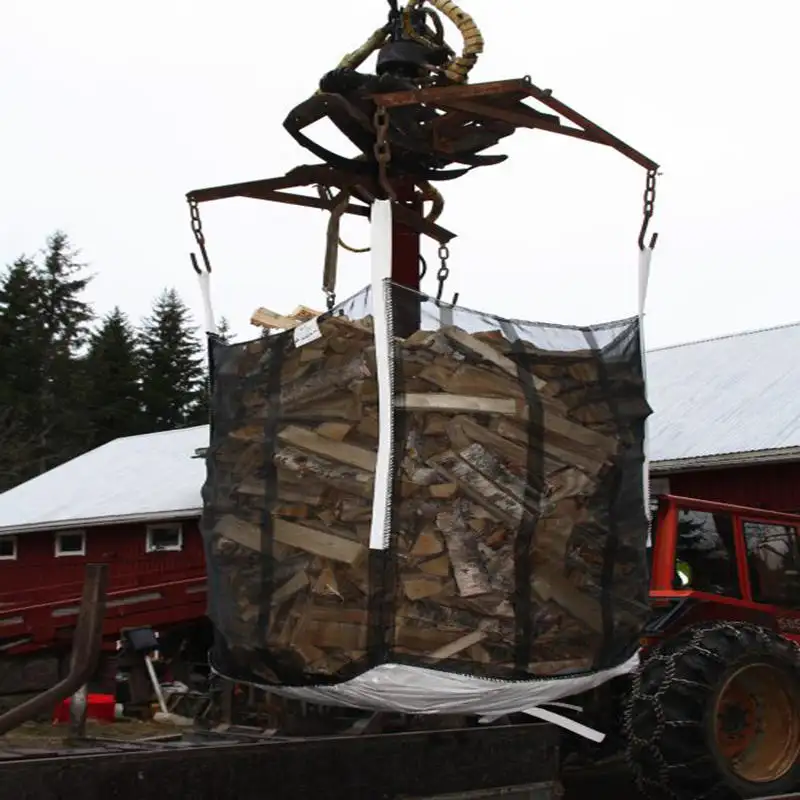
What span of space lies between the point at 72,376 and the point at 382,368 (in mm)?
49468

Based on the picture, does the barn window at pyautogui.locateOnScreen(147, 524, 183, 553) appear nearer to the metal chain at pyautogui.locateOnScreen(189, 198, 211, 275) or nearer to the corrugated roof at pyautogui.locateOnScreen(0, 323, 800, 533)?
the corrugated roof at pyautogui.locateOnScreen(0, 323, 800, 533)

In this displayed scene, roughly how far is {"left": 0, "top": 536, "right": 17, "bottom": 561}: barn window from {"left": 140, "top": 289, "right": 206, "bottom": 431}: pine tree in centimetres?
2704

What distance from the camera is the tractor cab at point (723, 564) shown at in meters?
7.15

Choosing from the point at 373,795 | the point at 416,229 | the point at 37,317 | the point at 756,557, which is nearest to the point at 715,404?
the point at 756,557

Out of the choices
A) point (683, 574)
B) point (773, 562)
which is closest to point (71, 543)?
point (683, 574)

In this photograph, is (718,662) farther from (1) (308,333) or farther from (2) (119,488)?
(2) (119,488)

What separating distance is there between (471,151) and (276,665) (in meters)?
2.50

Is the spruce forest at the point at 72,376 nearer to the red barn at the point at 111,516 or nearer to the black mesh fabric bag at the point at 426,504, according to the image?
the red barn at the point at 111,516

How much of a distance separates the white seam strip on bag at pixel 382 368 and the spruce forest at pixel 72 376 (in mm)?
44805

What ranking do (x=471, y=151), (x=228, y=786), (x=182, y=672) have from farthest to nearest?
(x=182, y=672) → (x=471, y=151) → (x=228, y=786)

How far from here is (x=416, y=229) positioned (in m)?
5.47

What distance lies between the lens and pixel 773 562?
7.53 metres

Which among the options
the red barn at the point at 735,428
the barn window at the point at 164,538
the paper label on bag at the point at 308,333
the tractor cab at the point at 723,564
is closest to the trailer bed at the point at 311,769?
the paper label on bag at the point at 308,333

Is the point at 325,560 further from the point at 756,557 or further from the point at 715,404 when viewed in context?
the point at 715,404
